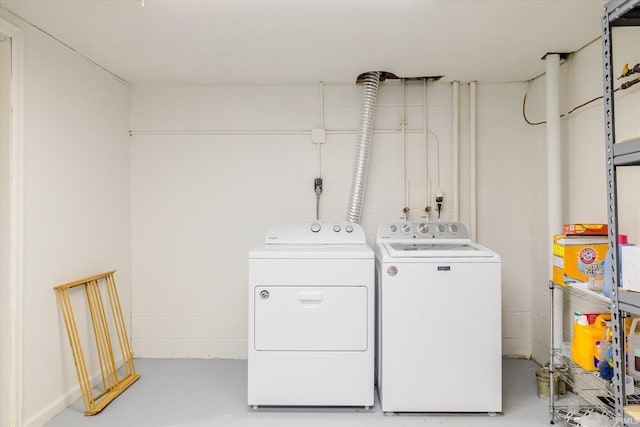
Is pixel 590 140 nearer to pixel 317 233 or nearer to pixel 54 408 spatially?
pixel 317 233

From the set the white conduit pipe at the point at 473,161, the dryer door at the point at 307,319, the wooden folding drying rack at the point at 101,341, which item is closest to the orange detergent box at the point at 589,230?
the white conduit pipe at the point at 473,161

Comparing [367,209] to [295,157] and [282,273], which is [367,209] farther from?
[282,273]

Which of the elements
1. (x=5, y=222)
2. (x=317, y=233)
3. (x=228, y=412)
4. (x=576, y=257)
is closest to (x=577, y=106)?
(x=576, y=257)

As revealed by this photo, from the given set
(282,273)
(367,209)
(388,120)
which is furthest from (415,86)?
(282,273)

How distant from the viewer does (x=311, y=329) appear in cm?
247

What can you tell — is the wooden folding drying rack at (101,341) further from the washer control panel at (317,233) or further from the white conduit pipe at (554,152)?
the white conduit pipe at (554,152)

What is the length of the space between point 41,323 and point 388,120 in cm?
274

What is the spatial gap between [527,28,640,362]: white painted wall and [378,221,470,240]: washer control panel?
71 cm

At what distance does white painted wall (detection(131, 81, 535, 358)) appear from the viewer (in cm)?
335

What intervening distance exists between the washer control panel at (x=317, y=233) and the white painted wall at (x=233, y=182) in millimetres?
363

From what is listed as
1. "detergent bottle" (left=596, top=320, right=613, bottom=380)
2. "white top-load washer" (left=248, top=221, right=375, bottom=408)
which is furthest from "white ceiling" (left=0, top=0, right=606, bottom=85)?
"detergent bottle" (left=596, top=320, right=613, bottom=380)

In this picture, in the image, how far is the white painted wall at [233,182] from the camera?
11.0 ft

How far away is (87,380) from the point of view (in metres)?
2.49

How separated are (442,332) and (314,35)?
1.90m
